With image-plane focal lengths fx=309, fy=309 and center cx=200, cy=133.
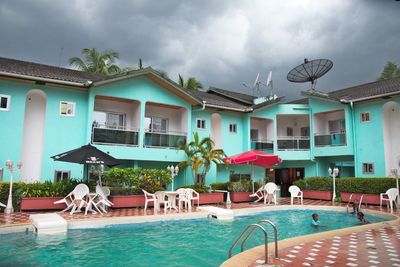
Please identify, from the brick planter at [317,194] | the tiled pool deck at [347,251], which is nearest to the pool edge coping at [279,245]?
the tiled pool deck at [347,251]

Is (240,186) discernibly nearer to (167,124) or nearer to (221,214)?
(221,214)

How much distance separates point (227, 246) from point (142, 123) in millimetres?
10920

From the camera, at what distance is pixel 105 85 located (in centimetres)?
1736

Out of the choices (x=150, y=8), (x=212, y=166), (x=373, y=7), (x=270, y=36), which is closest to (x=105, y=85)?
(x=150, y=8)

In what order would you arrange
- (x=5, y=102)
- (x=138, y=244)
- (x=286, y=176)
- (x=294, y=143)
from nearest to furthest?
1. (x=138, y=244)
2. (x=5, y=102)
3. (x=294, y=143)
4. (x=286, y=176)

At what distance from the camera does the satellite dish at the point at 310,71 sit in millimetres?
22312

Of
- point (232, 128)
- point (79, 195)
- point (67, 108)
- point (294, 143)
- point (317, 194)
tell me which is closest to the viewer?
point (79, 195)

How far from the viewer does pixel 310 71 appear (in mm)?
23562

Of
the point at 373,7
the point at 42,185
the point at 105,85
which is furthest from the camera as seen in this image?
the point at 105,85

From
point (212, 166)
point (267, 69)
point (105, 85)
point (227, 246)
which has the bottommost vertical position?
point (227, 246)

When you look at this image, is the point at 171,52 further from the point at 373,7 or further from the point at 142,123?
the point at 373,7

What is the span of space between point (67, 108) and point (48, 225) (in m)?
8.93

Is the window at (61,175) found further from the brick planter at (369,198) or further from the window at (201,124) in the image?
the brick planter at (369,198)

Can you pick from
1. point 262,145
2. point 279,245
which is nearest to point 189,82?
point 262,145
